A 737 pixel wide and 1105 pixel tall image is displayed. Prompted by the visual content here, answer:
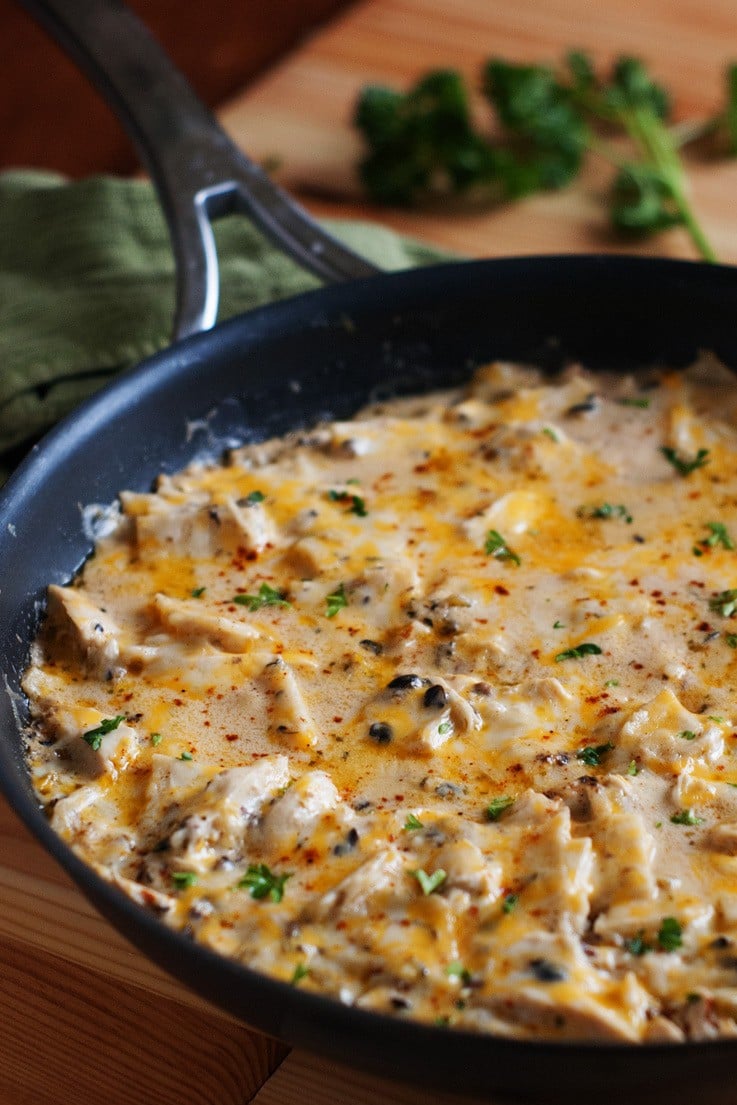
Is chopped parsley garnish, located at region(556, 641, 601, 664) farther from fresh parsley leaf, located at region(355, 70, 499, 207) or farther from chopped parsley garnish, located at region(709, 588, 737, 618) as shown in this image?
fresh parsley leaf, located at region(355, 70, 499, 207)

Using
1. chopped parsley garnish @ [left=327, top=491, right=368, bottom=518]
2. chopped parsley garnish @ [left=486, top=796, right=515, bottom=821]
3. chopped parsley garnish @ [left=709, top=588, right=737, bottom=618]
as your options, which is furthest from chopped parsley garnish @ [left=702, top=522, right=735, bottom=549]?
chopped parsley garnish @ [left=486, top=796, right=515, bottom=821]

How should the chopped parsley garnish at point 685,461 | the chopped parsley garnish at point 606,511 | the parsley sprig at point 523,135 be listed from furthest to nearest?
the parsley sprig at point 523,135 → the chopped parsley garnish at point 685,461 → the chopped parsley garnish at point 606,511

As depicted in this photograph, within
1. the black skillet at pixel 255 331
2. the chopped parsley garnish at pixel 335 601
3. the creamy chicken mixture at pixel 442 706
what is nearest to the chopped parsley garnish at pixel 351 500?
the creamy chicken mixture at pixel 442 706

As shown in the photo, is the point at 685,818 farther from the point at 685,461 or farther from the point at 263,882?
the point at 685,461

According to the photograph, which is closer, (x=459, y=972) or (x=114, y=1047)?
(x=459, y=972)

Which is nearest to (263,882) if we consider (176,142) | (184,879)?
(184,879)

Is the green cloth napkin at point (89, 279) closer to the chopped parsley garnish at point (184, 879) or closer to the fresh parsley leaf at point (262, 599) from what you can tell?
the fresh parsley leaf at point (262, 599)
